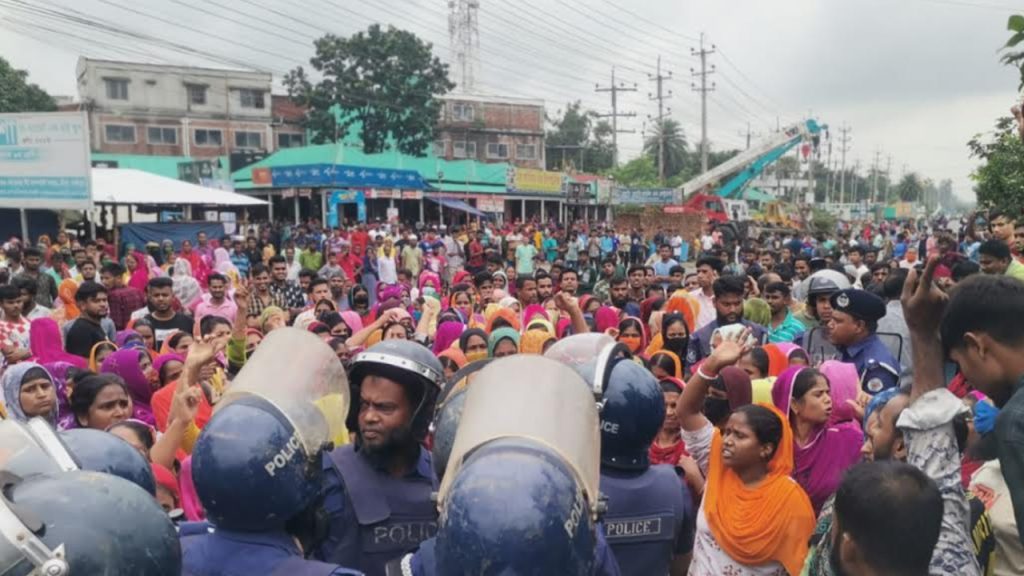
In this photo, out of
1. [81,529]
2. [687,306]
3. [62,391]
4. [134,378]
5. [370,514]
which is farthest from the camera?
[687,306]

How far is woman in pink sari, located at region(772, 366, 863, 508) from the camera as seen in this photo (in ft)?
11.3

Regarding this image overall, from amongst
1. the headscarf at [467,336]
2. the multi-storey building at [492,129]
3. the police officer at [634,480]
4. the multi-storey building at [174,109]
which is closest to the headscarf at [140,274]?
the headscarf at [467,336]

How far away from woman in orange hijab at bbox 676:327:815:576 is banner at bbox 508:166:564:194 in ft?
120

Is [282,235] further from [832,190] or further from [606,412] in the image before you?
[832,190]

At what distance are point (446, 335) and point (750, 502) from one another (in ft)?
12.9

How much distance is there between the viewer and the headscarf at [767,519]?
2.86 metres

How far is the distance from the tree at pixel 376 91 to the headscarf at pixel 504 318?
132ft

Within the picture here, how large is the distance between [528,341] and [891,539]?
382 cm

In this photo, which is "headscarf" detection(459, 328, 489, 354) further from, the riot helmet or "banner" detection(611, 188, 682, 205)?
"banner" detection(611, 188, 682, 205)

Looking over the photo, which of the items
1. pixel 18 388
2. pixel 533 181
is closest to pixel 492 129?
pixel 533 181

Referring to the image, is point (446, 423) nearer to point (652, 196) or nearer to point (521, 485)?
point (521, 485)

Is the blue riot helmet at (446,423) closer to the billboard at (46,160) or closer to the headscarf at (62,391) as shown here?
the headscarf at (62,391)

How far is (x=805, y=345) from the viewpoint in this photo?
558 centimetres

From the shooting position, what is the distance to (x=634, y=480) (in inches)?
105
